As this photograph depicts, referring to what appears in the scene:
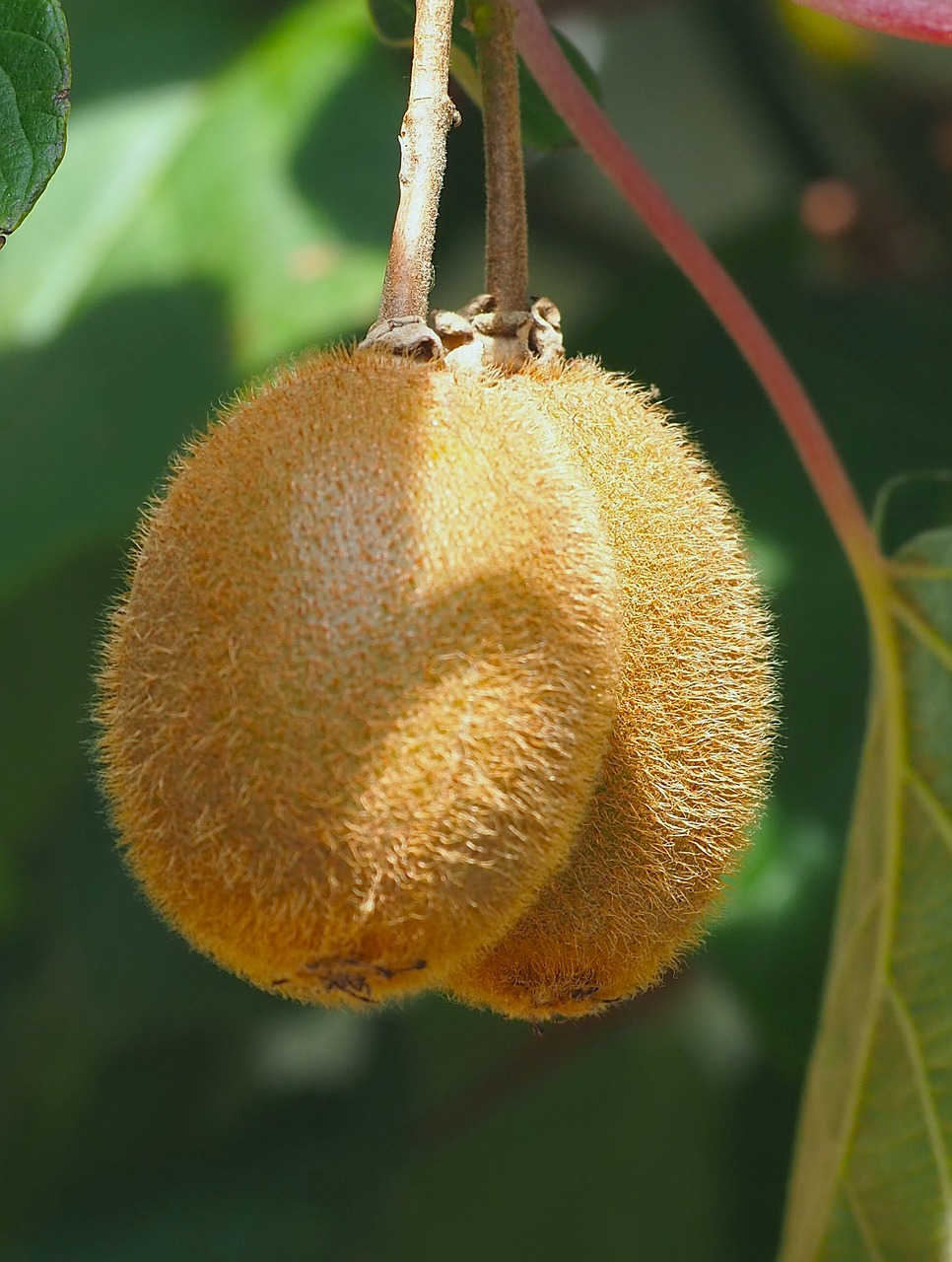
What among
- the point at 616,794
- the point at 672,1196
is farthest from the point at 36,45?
the point at 672,1196

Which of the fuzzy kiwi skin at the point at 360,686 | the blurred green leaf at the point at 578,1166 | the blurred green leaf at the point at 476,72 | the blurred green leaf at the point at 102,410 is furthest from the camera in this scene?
the blurred green leaf at the point at 578,1166

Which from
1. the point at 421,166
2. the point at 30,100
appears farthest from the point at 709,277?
the point at 30,100

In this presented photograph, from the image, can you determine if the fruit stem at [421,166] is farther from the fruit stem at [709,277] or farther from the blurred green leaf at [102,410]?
the blurred green leaf at [102,410]

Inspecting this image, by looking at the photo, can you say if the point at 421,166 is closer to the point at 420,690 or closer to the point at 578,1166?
the point at 420,690

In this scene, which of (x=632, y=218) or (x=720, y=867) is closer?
(x=720, y=867)

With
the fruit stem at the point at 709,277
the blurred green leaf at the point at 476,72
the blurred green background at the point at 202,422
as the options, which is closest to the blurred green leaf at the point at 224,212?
the blurred green background at the point at 202,422

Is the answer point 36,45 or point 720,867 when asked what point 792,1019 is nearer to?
point 720,867

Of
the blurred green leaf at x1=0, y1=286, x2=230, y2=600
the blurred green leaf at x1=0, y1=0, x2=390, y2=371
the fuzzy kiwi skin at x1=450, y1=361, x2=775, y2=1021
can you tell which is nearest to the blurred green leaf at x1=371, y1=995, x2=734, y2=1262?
the blurred green leaf at x1=0, y1=286, x2=230, y2=600
